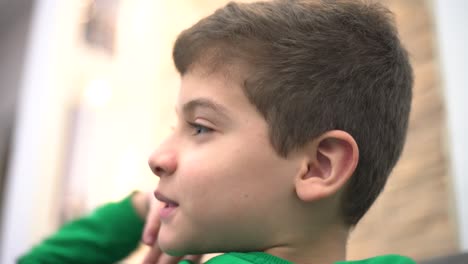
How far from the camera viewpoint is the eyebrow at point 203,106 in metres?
0.61

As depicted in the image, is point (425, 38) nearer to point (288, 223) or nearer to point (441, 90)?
point (441, 90)

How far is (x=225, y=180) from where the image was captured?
599 mm

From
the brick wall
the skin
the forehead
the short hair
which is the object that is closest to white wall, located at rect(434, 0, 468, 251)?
the brick wall

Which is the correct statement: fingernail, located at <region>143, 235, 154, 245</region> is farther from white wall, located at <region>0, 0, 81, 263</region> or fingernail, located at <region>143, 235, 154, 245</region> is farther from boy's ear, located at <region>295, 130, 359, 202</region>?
white wall, located at <region>0, 0, 81, 263</region>

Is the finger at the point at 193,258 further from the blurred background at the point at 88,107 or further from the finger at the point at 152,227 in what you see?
the blurred background at the point at 88,107

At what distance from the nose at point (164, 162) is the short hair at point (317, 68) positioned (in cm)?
13

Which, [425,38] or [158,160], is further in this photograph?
[425,38]

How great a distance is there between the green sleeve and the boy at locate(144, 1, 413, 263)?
319mm

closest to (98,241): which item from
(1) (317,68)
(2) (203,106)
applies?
(2) (203,106)

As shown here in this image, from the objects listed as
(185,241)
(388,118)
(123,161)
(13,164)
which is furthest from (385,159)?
(13,164)

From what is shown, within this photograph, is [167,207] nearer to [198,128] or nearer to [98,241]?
[198,128]

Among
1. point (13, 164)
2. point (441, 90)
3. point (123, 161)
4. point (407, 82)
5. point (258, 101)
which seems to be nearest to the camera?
point (258, 101)

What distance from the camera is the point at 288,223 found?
62 centimetres

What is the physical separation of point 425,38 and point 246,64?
628mm
